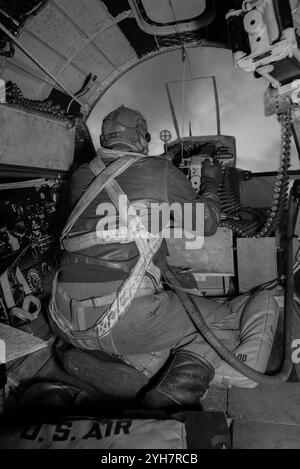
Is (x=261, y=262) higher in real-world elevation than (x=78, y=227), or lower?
lower

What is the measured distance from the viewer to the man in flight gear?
2152 mm

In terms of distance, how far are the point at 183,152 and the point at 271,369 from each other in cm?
268

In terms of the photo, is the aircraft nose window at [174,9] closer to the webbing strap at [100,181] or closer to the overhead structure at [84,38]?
the overhead structure at [84,38]

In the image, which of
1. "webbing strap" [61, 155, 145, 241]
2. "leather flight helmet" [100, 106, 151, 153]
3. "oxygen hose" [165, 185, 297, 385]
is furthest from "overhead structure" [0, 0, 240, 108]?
"oxygen hose" [165, 185, 297, 385]

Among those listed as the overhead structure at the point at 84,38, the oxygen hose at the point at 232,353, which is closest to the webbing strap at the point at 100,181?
the oxygen hose at the point at 232,353

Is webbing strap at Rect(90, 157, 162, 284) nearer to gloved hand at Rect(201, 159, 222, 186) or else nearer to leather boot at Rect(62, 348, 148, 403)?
leather boot at Rect(62, 348, 148, 403)

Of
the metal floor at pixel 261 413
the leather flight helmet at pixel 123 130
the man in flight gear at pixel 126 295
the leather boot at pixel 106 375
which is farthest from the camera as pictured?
the leather flight helmet at pixel 123 130

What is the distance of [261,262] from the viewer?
3314mm

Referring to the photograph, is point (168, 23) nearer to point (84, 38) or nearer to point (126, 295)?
point (84, 38)

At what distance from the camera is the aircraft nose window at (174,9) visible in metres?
3.70

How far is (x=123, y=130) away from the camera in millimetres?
2455

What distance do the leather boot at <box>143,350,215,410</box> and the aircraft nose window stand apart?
3.83 m
